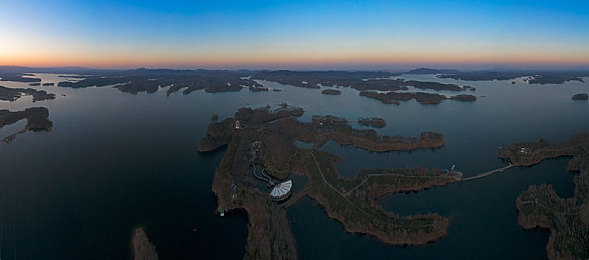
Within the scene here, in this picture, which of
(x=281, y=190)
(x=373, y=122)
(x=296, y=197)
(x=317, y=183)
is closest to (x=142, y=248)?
(x=281, y=190)

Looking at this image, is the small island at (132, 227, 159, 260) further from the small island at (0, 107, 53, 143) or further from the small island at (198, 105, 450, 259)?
the small island at (0, 107, 53, 143)

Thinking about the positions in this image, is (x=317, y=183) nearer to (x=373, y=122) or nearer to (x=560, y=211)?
(x=560, y=211)

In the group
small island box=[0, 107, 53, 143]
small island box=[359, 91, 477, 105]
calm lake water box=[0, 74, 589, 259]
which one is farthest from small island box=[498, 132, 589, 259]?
small island box=[0, 107, 53, 143]

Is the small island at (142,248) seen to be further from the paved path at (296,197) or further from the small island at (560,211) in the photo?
the small island at (560,211)

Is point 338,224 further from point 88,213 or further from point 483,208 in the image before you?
point 88,213

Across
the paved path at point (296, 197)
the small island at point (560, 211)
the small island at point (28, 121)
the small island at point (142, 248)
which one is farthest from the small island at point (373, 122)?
the small island at point (28, 121)
